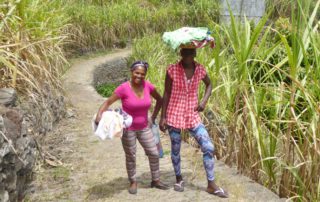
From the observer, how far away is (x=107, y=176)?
165 inches

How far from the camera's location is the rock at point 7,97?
3929mm

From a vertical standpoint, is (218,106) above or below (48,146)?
above

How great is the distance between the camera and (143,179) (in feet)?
13.4

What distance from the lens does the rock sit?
3929mm

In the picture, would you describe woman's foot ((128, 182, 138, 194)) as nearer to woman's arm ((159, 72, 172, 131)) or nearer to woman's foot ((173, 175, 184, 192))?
woman's foot ((173, 175, 184, 192))

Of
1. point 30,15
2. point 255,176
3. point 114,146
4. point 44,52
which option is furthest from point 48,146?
point 255,176

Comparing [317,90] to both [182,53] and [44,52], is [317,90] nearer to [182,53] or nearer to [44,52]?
[182,53]

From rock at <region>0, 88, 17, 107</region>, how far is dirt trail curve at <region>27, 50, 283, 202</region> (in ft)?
2.23

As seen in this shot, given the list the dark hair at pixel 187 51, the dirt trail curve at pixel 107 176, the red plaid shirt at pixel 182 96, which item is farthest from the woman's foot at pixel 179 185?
the dark hair at pixel 187 51

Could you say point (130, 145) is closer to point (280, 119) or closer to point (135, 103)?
point (135, 103)

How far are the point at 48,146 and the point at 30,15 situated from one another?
154cm

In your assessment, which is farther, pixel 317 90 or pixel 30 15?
pixel 30 15

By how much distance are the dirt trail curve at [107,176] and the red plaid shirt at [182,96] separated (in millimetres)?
613

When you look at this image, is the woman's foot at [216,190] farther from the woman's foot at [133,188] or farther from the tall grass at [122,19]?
the tall grass at [122,19]
